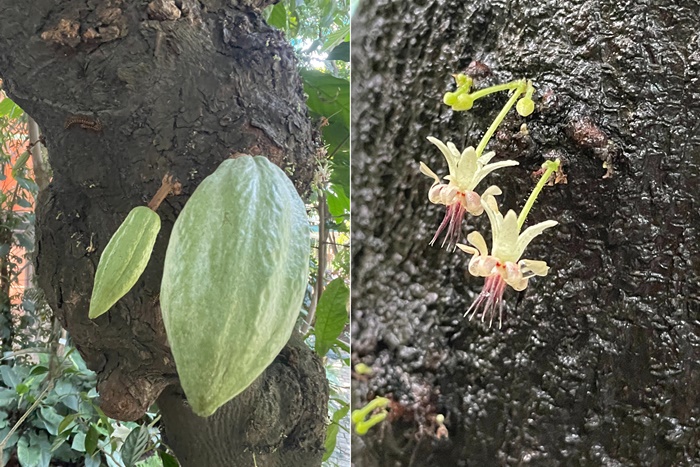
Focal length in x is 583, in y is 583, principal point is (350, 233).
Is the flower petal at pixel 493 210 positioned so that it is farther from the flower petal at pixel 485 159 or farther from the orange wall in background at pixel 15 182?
the orange wall in background at pixel 15 182

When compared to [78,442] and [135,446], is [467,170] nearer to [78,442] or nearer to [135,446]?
[135,446]

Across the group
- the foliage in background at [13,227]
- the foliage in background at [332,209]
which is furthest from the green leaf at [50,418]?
the foliage in background at [332,209]

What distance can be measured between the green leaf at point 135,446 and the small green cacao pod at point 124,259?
37 centimetres

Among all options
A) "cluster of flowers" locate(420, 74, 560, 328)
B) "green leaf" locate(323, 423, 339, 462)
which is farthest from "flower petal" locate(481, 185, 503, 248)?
"green leaf" locate(323, 423, 339, 462)

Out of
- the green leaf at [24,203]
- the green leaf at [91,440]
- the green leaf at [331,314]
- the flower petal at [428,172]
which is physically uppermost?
the flower petal at [428,172]

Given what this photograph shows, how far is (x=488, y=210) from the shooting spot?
12.0 inches

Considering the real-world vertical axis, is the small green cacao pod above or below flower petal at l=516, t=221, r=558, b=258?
below

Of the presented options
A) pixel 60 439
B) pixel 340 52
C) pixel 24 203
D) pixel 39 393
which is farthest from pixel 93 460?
pixel 340 52

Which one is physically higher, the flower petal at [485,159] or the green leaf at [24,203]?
the flower petal at [485,159]

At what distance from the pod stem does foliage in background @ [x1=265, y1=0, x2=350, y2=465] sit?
0.15 metres

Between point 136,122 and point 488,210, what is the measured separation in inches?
12.4

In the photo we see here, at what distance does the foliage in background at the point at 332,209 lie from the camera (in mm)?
552

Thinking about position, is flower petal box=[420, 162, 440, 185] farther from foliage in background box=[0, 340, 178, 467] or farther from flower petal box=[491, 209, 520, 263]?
foliage in background box=[0, 340, 178, 467]

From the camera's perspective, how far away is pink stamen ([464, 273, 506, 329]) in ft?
1.01
